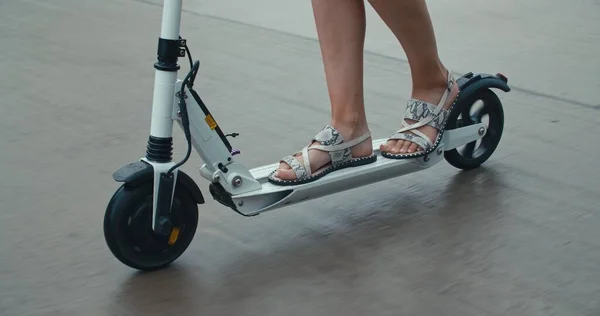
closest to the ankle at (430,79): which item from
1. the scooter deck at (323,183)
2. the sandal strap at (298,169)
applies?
the scooter deck at (323,183)

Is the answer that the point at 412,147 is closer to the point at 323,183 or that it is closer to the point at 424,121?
the point at 424,121

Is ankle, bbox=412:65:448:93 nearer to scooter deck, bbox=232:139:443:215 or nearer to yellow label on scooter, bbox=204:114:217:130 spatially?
scooter deck, bbox=232:139:443:215

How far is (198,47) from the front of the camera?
18.7 feet

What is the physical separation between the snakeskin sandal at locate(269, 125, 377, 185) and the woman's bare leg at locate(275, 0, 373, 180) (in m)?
0.02

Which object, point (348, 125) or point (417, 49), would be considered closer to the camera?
point (348, 125)

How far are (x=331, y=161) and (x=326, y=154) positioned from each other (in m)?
0.03

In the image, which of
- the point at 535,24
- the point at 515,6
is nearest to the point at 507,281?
Result: the point at 535,24

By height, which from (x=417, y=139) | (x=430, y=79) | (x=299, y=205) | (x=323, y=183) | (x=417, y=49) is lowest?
(x=299, y=205)

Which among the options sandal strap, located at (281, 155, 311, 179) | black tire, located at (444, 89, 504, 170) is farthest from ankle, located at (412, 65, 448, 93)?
sandal strap, located at (281, 155, 311, 179)

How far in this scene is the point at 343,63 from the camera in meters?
3.20

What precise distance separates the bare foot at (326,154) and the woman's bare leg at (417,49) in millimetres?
139

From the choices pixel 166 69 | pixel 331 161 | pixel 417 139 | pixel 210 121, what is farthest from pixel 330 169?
pixel 166 69

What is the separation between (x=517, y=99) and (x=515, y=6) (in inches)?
93.4

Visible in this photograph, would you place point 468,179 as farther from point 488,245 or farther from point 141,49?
point 141,49
